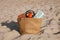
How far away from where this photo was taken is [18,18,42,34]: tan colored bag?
10.1ft

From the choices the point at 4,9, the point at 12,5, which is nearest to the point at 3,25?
the point at 4,9

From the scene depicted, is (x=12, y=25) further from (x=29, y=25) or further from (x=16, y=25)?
(x=29, y=25)

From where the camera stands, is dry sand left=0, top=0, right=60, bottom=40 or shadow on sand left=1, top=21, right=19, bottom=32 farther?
shadow on sand left=1, top=21, right=19, bottom=32

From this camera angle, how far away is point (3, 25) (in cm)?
370

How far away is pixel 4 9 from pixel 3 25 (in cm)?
137

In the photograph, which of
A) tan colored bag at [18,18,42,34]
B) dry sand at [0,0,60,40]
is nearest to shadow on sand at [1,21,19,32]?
dry sand at [0,0,60,40]

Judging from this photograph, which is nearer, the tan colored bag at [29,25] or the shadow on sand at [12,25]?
the tan colored bag at [29,25]

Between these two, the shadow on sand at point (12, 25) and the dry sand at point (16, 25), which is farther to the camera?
the shadow on sand at point (12, 25)

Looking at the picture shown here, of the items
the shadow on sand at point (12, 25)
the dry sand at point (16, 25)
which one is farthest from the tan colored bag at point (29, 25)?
the shadow on sand at point (12, 25)

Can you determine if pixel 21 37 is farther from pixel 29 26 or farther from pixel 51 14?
pixel 51 14

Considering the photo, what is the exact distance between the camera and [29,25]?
311 cm

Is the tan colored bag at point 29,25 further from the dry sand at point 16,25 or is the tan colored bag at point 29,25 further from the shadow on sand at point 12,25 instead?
the shadow on sand at point 12,25

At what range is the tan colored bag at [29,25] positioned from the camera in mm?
3088

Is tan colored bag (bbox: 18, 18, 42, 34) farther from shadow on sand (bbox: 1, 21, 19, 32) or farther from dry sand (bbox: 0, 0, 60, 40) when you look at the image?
shadow on sand (bbox: 1, 21, 19, 32)
